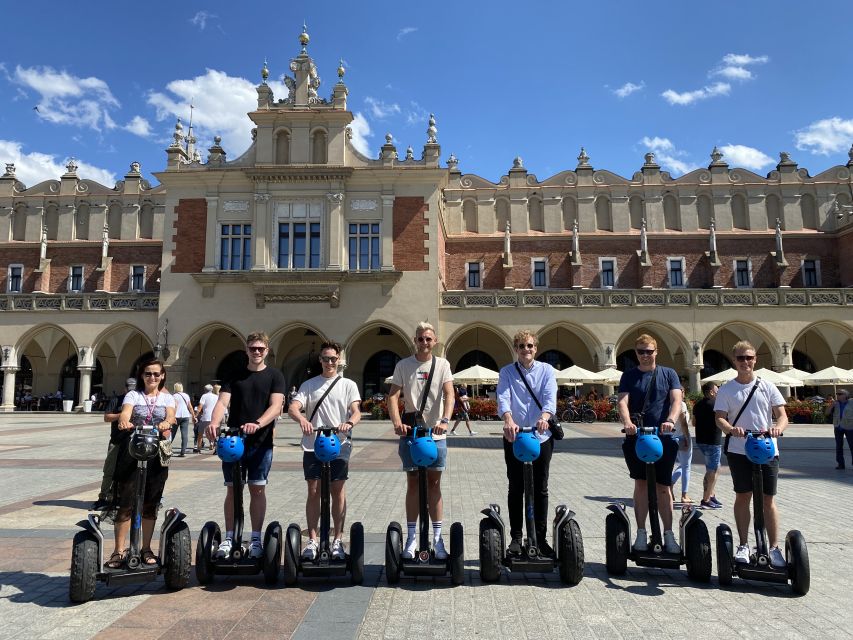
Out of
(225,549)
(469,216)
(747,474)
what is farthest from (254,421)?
(469,216)

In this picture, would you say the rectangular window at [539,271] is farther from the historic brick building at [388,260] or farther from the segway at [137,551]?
the segway at [137,551]

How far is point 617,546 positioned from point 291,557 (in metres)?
2.58

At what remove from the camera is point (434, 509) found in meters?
4.70

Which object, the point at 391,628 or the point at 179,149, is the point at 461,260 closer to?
the point at 179,149

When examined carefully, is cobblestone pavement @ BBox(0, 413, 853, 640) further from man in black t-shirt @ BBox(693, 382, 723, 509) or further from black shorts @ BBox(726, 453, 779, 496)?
black shorts @ BBox(726, 453, 779, 496)

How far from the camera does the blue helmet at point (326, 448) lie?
4539 millimetres

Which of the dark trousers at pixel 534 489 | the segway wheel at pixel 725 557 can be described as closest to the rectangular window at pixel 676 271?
the segway wheel at pixel 725 557

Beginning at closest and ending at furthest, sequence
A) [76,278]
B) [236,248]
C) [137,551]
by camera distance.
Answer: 1. [137,551]
2. [236,248]
3. [76,278]

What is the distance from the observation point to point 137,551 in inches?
174

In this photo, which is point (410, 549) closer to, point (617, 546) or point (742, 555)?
point (617, 546)

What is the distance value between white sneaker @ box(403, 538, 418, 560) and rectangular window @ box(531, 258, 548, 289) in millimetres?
26809

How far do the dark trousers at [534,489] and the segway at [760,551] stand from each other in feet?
4.49

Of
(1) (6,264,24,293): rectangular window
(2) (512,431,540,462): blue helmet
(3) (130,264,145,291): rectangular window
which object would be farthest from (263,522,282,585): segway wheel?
(1) (6,264,24,293): rectangular window

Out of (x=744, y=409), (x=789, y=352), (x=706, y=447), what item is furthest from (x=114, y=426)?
(x=789, y=352)
